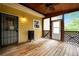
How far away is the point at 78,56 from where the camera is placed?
2.41m

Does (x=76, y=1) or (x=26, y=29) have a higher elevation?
(x=76, y=1)

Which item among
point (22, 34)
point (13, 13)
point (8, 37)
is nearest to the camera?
point (8, 37)

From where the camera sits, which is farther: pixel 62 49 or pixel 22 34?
pixel 22 34

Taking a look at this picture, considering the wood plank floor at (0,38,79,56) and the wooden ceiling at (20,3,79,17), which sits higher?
the wooden ceiling at (20,3,79,17)

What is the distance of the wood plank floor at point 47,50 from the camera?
8.14 ft

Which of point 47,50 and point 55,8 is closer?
point 47,50

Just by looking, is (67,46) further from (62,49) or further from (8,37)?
(8,37)

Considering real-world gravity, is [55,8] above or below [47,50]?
above

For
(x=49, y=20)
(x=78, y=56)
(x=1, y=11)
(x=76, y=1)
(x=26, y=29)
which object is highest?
(x=76, y=1)

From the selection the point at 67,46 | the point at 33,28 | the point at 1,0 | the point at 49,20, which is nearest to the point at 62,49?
the point at 67,46

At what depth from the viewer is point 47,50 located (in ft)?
8.46

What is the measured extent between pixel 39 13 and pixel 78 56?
5.68 feet

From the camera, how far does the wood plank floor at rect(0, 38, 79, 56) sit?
248cm

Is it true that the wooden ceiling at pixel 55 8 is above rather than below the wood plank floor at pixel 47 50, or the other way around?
above
